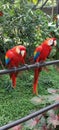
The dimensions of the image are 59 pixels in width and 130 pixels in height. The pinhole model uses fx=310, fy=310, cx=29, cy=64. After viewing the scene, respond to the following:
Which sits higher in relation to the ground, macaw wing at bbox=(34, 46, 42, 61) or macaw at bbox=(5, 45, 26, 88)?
macaw at bbox=(5, 45, 26, 88)

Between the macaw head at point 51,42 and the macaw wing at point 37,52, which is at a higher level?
the macaw head at point 51,42

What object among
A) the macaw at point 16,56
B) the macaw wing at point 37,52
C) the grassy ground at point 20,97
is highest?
the macaw at point 16,56

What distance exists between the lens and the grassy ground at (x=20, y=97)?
2910 mm

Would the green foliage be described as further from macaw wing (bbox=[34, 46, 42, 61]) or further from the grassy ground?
macaw wing (bbox=[34, 46, 42, 61])

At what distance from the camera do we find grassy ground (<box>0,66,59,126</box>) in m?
2.91

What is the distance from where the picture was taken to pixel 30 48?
3961mm

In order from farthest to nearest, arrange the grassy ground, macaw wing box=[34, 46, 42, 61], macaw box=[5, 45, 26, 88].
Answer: the grassy ground → macaw wing box=[34, 46, 42, 61] → macaw box=[5, 45, 26, 88]

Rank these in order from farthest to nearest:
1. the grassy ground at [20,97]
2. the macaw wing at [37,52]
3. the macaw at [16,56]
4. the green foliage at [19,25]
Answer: the green foliage at [19,25]
the grassy ground at [20,97]
the macaw wing at [37,52]
the macaw at [16,56]

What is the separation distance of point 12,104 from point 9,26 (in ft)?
3.29

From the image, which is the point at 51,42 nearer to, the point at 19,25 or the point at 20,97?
the point at 20,97

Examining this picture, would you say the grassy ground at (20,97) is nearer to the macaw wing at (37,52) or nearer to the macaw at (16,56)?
the macaw wing at (37,52)

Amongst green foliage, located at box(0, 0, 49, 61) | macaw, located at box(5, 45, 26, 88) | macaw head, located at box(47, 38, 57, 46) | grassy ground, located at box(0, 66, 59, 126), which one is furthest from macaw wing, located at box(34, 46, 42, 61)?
green foliage, located at box(0, 0, 49, 61)

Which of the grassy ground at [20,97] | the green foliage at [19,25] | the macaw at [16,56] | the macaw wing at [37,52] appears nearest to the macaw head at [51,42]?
the macaw wing at [37,52]

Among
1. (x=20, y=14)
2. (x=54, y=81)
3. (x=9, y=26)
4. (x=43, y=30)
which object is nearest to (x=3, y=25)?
(x=9, y=26)
